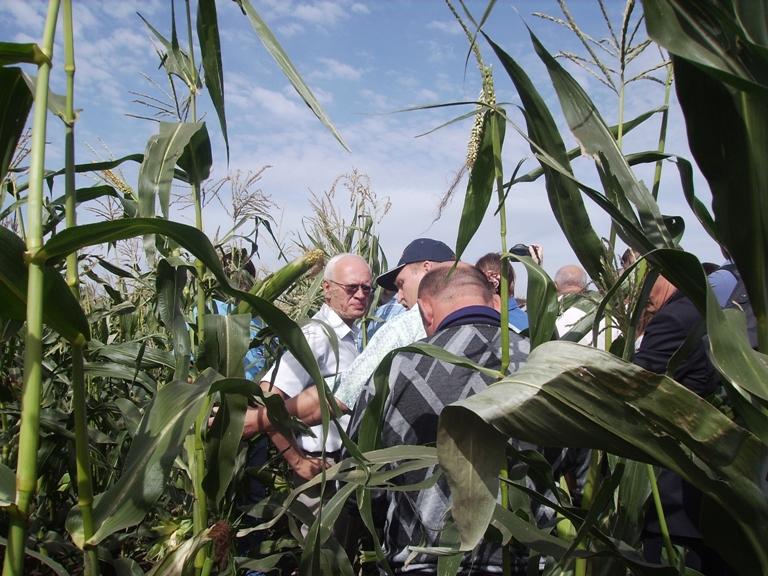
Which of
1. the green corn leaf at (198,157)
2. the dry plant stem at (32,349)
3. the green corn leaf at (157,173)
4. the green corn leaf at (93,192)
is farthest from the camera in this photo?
the green corn leaf at (198,157)

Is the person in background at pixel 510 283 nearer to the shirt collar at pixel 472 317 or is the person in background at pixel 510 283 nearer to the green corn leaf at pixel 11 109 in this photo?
the shirt collar at pixel 472 317

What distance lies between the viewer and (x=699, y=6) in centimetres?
104

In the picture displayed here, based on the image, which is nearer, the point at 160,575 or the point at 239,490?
the point at 160,575

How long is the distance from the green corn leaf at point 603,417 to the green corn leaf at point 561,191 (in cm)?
41

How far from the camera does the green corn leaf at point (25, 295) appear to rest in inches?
40.9

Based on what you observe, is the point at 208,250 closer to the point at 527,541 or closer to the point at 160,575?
the point at 527,541

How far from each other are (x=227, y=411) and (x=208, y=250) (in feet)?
2.69

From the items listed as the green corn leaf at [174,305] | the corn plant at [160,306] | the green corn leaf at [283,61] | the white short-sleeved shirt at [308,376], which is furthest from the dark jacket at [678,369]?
the green corn leaf at [283,61]

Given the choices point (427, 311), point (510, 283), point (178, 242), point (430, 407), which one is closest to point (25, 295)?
point (178, 242)

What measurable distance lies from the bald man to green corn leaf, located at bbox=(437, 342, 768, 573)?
3.64 ft

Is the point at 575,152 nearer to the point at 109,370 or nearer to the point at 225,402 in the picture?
the point at 225,402

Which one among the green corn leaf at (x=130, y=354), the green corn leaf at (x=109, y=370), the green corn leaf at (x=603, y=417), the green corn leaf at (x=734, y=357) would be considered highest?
the green corn leaf at (x=734, y=357)

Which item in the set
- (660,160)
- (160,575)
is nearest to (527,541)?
(660,160)

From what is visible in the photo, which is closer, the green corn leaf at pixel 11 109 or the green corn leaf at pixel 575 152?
the green corn leaf at pixel 11 109
